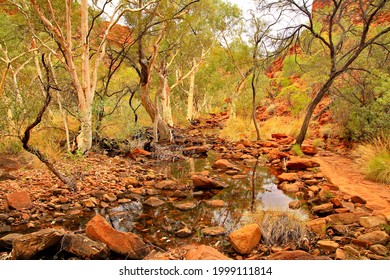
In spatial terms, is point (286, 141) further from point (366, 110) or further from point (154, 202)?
point (154, 202)

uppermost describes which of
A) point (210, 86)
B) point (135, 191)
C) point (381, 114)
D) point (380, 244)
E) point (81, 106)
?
point (210, 86)

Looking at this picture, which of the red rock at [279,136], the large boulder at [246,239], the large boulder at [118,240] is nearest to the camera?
the large boulder at [118,240]

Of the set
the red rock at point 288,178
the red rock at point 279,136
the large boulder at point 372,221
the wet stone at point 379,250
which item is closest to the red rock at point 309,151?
the red rock at point 279,136

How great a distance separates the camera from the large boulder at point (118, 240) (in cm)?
328

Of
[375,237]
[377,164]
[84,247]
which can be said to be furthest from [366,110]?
[84,247]

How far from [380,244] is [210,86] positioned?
22.1 m

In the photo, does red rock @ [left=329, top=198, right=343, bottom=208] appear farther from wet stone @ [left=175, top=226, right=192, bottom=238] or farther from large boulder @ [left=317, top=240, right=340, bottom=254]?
wet stone @ [left=175, top=226, right=192, bottom=238]

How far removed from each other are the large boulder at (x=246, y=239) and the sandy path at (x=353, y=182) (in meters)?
1.99

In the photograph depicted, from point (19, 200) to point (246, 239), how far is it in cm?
385

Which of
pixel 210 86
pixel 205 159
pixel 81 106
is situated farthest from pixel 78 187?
pixel 210 86

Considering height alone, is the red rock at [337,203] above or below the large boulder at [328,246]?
above

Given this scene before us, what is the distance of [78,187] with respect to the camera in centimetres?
562

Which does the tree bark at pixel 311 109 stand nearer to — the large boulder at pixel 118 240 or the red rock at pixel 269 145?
the red rock at pixel 269 145

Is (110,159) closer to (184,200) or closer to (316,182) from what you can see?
(184,200)
